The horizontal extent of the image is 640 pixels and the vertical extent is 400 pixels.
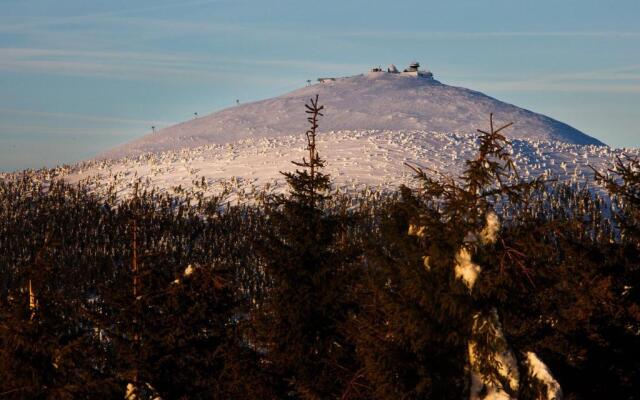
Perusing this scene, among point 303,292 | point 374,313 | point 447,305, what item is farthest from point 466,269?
point 303,292

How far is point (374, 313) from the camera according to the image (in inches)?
709

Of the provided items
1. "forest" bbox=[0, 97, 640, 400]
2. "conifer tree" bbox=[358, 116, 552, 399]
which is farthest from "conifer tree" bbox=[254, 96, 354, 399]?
"conifer tree" bbox=[358, 116, 552, 399]

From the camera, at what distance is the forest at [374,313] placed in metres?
15.3

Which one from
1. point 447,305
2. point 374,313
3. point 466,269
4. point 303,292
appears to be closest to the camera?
point 447,305

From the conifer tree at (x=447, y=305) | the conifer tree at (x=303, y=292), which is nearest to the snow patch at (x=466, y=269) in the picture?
the conifer tree at (x=447, y=305)

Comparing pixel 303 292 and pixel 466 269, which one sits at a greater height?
pixel 466 269

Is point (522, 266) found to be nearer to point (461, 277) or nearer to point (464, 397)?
point (461, 277)

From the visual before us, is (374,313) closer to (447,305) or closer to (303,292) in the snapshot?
(447,305)

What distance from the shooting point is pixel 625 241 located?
97.2 ft

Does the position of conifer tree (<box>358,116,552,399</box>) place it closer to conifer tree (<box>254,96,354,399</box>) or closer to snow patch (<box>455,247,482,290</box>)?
snow patch (<box>455,247,482,290</box>)

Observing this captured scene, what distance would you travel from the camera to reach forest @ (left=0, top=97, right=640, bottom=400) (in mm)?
15328

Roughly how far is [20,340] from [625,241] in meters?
18.5

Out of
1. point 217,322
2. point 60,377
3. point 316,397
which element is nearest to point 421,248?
point 316,397

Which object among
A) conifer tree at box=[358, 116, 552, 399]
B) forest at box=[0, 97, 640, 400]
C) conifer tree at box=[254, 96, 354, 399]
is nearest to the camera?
conifer tree at box=[358, 116, 552, 399]
